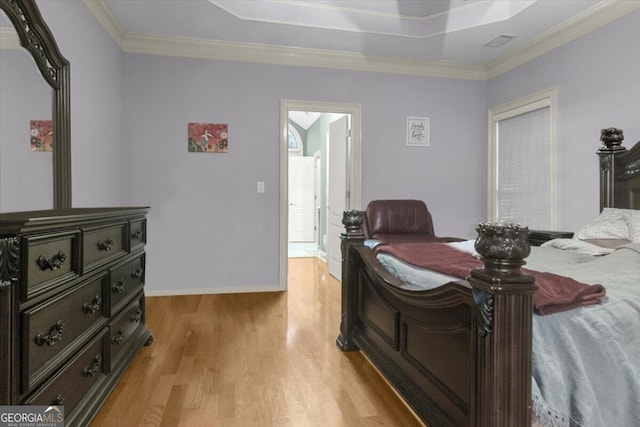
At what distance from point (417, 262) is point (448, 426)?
717 millimetres

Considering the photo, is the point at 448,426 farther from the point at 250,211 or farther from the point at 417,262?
the point at 250,211

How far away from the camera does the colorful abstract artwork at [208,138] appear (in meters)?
4.00

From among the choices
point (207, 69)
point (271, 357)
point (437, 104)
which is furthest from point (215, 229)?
point (437, 104)

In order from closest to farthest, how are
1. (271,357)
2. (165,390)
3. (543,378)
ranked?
(543,378) < (165,390) < (271,357)

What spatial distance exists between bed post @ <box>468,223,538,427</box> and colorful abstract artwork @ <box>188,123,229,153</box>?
3.44m

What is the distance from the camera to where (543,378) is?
3.55 ft

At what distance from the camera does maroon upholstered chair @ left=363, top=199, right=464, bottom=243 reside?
3668 millimetres

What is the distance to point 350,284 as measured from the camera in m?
2.53

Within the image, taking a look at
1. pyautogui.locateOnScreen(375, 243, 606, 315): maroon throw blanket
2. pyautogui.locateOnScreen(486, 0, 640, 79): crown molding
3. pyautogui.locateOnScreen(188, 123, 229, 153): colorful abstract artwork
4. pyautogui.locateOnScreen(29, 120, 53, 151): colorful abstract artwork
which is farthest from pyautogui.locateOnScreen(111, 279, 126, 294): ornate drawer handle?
pyautogui.locateOnScreen(486, 0, 640, 79): crown molding

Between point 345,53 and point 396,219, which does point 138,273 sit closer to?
point 396,219

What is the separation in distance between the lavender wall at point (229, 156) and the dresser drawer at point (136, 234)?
53.4 inches

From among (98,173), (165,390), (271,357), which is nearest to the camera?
(165,390)

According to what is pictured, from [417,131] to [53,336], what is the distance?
4.07m

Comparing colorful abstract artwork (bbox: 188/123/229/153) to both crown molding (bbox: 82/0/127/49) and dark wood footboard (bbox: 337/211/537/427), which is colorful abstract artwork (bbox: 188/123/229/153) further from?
dark wood footboard (bbox: 337/211/537/427)
